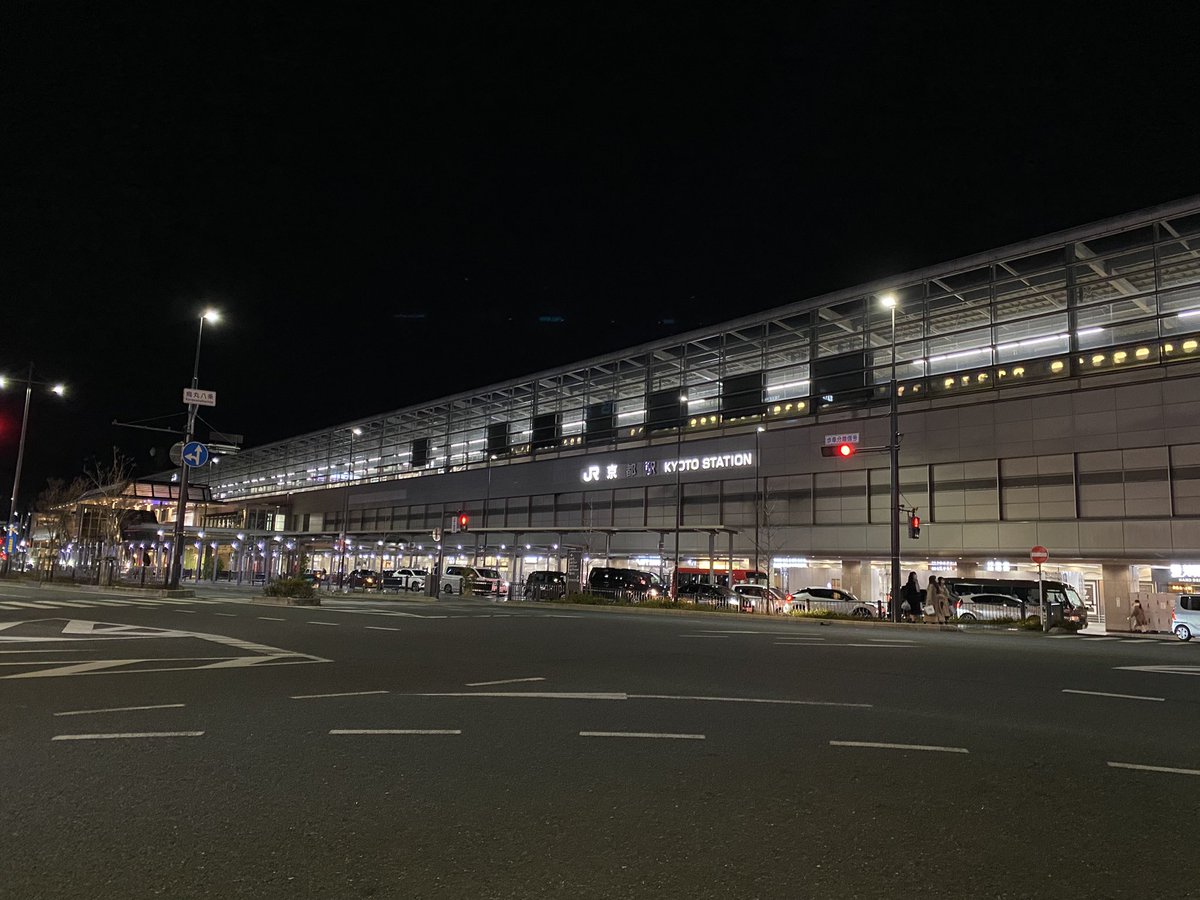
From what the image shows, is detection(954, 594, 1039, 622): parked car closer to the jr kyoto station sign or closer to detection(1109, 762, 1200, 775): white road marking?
the jr kyoto station sign

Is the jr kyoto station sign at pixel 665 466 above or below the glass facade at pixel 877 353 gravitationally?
below

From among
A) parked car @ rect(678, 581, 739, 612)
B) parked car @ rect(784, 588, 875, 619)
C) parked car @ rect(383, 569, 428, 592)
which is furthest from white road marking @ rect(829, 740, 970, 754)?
parked car @ rect(383, 569, 428, 592)

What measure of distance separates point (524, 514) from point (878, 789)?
53.5 meters

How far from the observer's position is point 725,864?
3.83 metres

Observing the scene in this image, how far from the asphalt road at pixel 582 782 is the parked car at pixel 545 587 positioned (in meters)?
28.2

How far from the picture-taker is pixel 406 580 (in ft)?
152

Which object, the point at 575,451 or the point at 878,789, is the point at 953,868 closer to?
the point at 878,789

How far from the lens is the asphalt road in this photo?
3699mm

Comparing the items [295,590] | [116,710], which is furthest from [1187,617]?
[116,710]

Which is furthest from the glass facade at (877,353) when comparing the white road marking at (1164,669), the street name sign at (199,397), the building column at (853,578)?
the street name sign at (199,397)

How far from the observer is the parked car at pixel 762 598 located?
35375mm

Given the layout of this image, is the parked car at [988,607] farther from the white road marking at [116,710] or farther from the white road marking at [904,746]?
the white road marking at [116,710]

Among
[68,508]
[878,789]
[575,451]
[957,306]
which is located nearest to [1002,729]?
[878,789]

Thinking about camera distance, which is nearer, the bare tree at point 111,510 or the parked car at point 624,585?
the parked car at point 624,585
